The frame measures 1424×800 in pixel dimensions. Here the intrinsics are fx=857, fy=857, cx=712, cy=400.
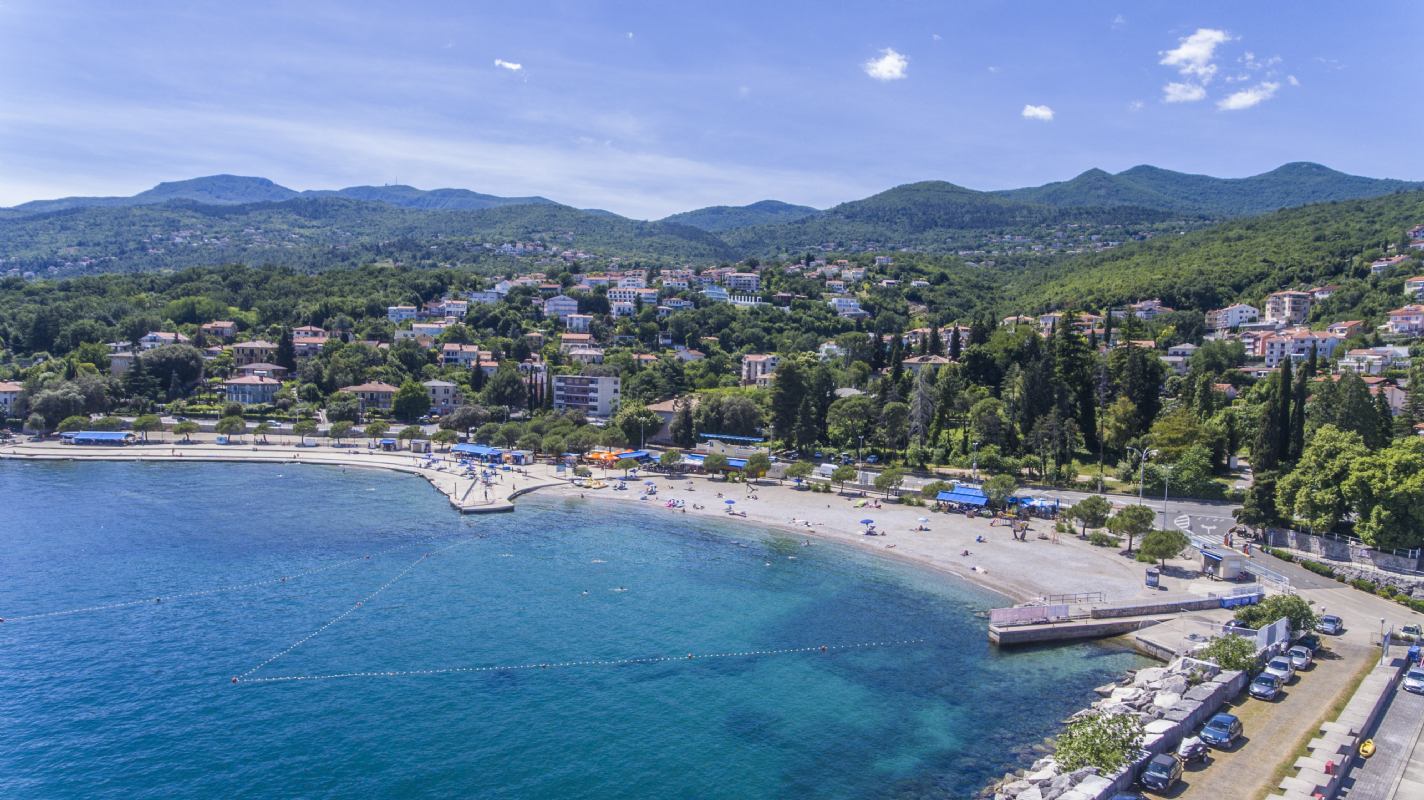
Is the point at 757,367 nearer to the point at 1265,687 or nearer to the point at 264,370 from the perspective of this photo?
the point at 264,370

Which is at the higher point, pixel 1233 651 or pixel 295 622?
pixel 1233 651

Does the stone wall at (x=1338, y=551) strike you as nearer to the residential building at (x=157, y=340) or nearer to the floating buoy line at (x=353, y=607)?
the floating buoy line at (x=353, y=607)

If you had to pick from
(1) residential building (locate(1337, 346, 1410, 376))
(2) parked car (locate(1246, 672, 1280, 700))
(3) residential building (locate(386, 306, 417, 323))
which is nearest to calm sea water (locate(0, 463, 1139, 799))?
(2) parked car (locate(1246, 672, 1280, 700))

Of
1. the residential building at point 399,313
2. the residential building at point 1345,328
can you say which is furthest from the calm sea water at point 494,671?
the residential building at point 399,313

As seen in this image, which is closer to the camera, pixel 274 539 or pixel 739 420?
pixel 274 539

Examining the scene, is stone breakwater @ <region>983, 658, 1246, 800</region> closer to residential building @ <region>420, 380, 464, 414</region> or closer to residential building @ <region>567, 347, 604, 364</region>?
residential building @ <region>420, 380, 464, 414</region>

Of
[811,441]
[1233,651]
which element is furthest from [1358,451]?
[811,441]

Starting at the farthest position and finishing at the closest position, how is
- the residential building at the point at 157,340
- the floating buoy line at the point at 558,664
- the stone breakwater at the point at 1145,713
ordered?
the residential building at the point at 157,340, the floating buoy line at the point at 558,664, the stone breakwater at the point at 1145,713

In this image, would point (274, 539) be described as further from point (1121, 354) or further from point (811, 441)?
point (1121, 354)
